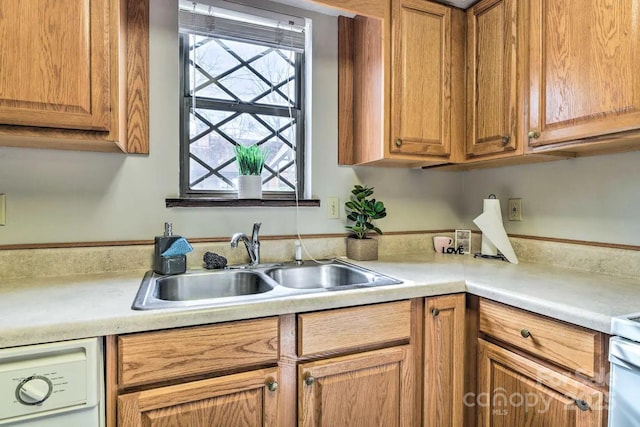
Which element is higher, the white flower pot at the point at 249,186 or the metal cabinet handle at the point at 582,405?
the white flower pot at the point at 249,186

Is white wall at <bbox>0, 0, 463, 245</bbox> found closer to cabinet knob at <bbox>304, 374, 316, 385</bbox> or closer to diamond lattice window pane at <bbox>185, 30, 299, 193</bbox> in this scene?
diamond lattice window pane at <bbox>185, 30, 299, 193</bbox>

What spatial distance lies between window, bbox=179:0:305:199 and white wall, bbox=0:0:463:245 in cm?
9

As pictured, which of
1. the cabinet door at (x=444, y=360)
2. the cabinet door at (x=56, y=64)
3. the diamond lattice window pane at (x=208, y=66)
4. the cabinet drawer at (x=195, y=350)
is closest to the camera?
the cabinet drawer at (x=195, y=350)

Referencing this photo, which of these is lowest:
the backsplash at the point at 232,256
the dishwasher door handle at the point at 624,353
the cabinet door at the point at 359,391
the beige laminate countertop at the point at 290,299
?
the cabinet door at the point at 359,391

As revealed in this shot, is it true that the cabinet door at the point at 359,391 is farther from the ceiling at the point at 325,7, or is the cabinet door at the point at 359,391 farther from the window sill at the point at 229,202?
the ceiling at the point at 325,7

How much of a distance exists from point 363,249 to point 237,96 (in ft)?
3.24

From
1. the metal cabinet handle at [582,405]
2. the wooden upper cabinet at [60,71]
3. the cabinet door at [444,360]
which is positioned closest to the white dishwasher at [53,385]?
the wooden upper cabinet at [60,71]

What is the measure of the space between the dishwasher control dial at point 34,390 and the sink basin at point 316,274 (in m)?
0.83

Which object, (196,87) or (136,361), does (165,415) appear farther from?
(196,87)

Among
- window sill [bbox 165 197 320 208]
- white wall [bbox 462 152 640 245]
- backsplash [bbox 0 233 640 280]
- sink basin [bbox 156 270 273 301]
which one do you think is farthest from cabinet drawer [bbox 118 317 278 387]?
white wall [bbox 462 152 640 245]

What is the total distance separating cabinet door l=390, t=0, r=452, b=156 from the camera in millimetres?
1612

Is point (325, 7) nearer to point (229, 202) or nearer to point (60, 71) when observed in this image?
point (229, 202)

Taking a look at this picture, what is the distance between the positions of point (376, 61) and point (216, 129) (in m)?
0.83

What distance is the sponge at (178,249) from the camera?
1.41 m
